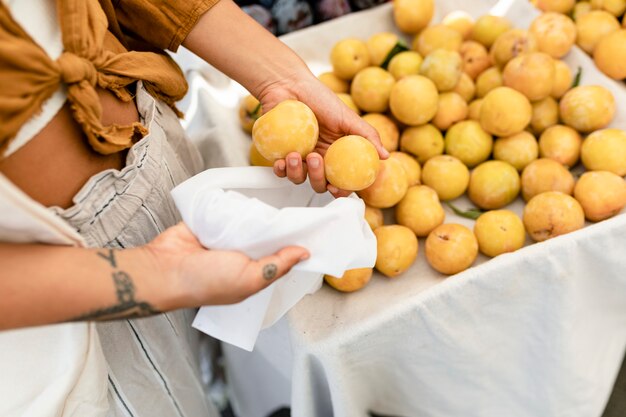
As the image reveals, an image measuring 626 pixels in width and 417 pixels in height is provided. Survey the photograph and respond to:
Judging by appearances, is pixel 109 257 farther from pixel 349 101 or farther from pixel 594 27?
pixel 594 27

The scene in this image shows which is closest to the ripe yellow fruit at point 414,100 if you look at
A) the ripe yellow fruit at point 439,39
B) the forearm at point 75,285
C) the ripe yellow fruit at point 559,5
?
the ripe yellow fruit at point 439,39

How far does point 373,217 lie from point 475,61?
0.64m

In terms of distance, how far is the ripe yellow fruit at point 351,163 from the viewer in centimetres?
84

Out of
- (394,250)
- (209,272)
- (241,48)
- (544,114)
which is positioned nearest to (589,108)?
(544,114)

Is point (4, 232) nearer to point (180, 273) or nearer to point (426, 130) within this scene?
point (180, 273)

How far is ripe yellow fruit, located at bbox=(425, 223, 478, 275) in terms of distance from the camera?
97 centimetres

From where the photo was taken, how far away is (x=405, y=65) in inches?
51.1

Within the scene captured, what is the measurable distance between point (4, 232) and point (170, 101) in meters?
0.49

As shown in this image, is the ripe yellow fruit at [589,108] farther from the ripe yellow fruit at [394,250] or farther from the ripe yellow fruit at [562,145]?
the ripe yellow fruit at [394,250]

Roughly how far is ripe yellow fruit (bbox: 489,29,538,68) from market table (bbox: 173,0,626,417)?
246 millimetres

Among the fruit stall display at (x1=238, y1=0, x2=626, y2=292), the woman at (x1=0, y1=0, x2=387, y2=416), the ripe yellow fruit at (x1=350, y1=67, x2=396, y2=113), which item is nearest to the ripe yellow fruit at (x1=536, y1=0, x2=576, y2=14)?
the fruit stall display at (x1=238, y1=0, x2=626, y2=292)

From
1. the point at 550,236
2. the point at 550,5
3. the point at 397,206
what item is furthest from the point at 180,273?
the point at 550,5

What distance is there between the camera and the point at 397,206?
43.3 inches

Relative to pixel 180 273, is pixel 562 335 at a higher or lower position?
lower
